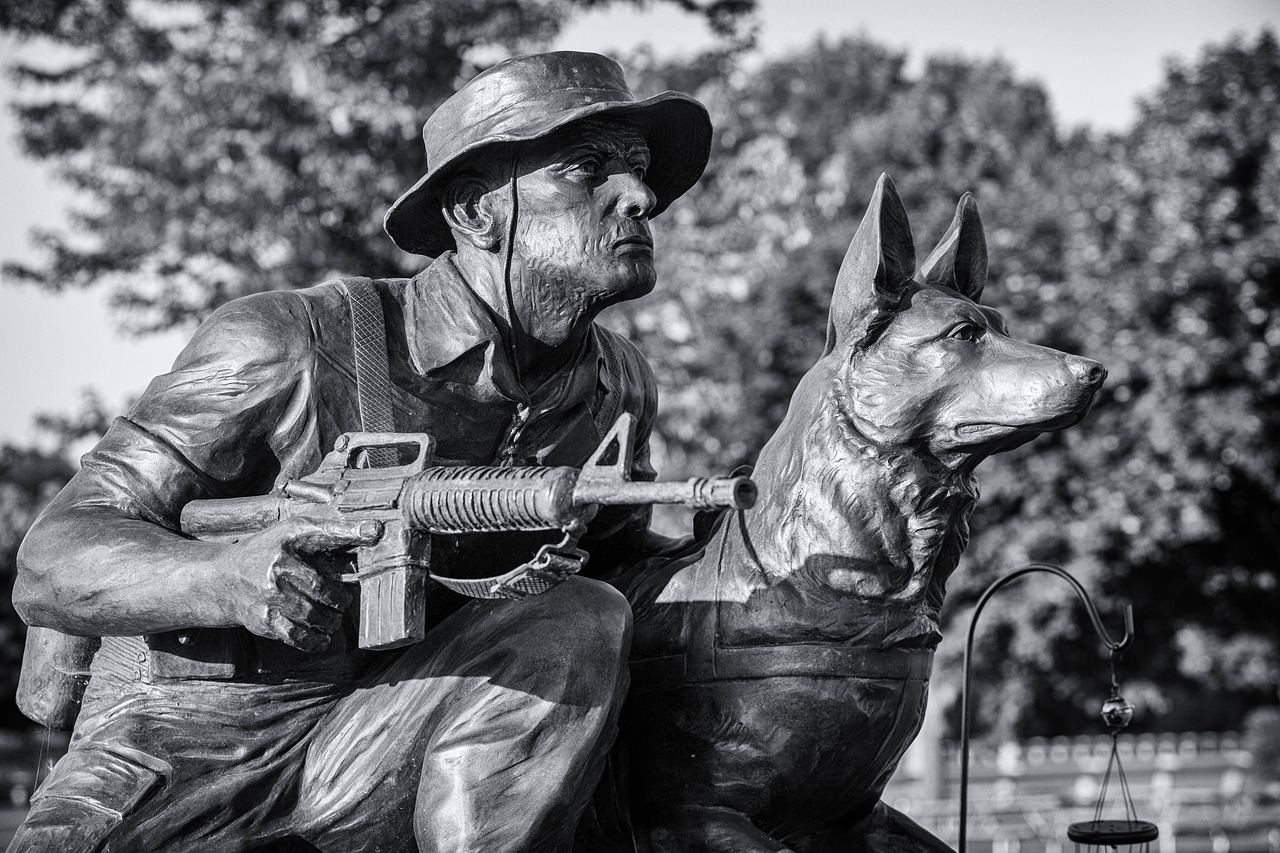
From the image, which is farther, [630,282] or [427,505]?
[630,282]

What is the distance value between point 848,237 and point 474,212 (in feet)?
59.1

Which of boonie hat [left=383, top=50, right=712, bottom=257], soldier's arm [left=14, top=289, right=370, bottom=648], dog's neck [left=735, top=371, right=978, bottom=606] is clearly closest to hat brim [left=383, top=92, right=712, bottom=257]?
boonie hat [left=383, top=50, right=712, bottom=257]

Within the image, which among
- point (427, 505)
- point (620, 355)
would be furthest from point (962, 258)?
point (427, 505)

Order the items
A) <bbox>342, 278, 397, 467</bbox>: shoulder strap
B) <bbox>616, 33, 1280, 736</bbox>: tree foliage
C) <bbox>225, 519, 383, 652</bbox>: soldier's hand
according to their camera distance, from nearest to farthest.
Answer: <bbox>225, 519, 383, 652</bbox>: soldier's hand, <bbox>342, 278, 397, 467</bbox>: shoulder strap, <bbox>616, 33, 1280, 736</bbox>: tree foliage

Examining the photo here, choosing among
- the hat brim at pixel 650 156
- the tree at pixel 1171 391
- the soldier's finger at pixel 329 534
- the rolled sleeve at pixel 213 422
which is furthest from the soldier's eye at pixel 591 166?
the tree at pixel 1171 391

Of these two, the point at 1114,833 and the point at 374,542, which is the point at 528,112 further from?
the point at 1114,833

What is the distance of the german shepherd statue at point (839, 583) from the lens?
11.2 ft

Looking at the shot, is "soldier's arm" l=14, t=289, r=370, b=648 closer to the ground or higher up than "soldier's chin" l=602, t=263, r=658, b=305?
closer to the ground

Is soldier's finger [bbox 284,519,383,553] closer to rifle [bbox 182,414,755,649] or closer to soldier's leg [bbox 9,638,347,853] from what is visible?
rifle [bbox 182,414,755,649]

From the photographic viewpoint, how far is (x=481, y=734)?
3.16m

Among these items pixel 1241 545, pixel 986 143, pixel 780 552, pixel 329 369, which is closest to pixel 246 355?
pixel 329 369

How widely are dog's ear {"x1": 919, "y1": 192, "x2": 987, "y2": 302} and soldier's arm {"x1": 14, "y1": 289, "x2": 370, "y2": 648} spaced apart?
151 cm

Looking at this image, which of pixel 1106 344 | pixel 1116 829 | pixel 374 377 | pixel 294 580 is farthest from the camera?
pixel 1106 344

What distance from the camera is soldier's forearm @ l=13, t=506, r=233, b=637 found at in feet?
10.3
